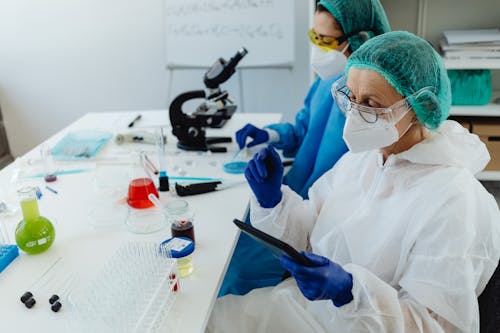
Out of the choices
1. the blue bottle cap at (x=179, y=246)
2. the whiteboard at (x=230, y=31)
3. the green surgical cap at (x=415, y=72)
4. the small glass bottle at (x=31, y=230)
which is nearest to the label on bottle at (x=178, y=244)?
the blue bottle cap at (x=179, y=246)

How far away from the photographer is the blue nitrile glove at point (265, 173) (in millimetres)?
1368

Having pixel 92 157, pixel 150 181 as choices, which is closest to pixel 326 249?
pixel 150 181

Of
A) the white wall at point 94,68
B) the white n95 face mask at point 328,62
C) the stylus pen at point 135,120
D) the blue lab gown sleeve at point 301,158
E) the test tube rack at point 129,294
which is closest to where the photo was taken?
the test tube rack at point 129,294

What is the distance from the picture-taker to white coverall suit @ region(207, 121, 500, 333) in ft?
3.32

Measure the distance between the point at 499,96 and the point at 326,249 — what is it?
6.32 ft

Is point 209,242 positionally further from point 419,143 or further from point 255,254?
point 419,143

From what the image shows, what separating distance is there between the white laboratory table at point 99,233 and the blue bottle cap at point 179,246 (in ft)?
0.20

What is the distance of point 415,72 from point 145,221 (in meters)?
0.86

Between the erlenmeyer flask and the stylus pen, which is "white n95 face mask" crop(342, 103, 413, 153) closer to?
the erlenmeyer flask

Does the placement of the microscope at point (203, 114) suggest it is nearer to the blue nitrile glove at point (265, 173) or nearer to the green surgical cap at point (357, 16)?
the green surgical cap at point (357, 16)

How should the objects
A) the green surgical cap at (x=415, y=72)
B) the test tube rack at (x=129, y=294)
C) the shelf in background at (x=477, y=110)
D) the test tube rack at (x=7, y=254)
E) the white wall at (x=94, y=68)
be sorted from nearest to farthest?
1. the test tube rack at (x=129, y=294)
2. the green surgical cap at (x=415, y=72)
3. the test tube rack at (x=7, y=254)
4. the shelf in background at (x=477, y=110)
5. the white wall at (x=94, y=68)

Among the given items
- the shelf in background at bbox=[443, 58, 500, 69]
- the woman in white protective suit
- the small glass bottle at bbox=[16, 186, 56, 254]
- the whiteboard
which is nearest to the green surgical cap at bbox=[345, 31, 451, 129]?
the woman in white protective suit

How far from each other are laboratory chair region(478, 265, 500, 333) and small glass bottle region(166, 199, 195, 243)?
2.33 ft

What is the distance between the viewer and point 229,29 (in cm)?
319
